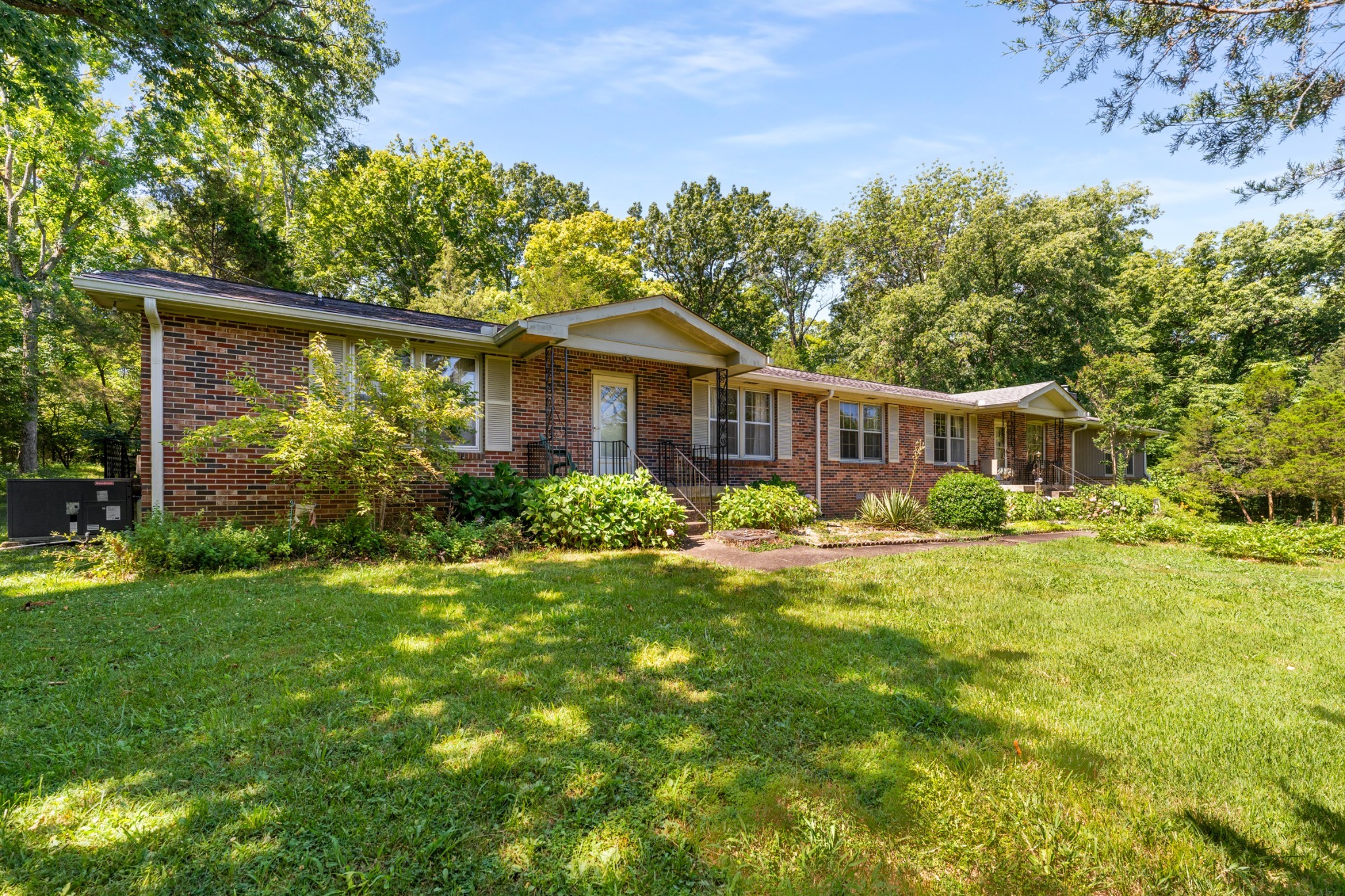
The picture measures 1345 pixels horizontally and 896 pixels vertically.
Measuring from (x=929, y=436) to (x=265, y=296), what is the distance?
1547cm

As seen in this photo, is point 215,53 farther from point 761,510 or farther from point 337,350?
point 761,510

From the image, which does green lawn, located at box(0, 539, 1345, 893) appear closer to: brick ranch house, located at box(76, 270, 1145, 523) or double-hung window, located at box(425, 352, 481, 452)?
brick ranch house, located at box(76, 270, 1145, 523)

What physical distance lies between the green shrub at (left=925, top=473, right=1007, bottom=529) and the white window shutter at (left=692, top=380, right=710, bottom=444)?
4.94 metres

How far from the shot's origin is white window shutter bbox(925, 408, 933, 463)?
16.0 metres

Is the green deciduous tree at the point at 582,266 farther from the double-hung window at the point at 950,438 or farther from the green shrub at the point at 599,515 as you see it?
the green shrub at the point at 599,515

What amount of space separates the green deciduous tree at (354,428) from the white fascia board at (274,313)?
0.65 metres

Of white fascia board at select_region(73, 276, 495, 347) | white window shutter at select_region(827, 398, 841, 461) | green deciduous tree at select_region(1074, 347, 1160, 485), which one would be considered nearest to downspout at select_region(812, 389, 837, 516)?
white window shutter at select_region(827, 398, 841, 461)

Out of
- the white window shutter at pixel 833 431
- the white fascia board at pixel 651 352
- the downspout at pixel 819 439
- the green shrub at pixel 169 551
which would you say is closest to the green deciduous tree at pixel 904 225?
the white window shutter at pixel 833 431

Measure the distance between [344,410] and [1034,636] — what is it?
7442 millimetres

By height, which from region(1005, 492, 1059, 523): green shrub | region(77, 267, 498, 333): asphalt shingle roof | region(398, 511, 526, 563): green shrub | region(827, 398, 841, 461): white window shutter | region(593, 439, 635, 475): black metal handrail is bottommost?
region(1005, 492, 1059, 523): green shrub

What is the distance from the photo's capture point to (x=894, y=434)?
15.1m

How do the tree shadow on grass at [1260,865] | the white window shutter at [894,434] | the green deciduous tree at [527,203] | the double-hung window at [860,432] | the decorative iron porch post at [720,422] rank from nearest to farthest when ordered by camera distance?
the tree shadow on grass at [1260,865] < the decorative iron porch post at [720,422] < the double-hung window at [860,432] < the white window shutter at [894,434] < the green deciduous tree at [527,203]

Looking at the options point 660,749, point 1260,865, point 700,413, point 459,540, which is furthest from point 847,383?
point 1260,865

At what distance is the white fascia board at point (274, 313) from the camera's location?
6691 mm
